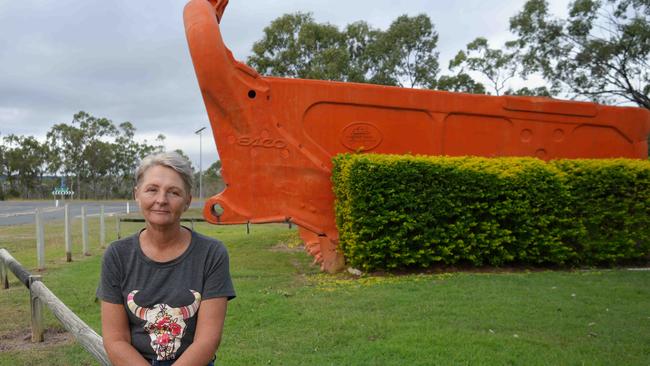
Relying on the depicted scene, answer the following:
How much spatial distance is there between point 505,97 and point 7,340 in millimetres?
7866

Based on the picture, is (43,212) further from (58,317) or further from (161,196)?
(161,196)

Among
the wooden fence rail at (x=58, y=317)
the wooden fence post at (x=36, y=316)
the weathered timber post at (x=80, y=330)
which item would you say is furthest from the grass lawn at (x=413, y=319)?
the weathered timber post at (x=80, y=330)

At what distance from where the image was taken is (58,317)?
3650 mm

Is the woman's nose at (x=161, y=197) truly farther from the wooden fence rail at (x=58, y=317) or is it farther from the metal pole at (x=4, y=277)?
the metal pole at (x=4, y=277)

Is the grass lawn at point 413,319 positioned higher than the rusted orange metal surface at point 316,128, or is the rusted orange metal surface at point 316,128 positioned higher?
the rusted orange metal surface at point 316,128

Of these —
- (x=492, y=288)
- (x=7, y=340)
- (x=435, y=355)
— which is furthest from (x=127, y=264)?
(x=492, y=288)

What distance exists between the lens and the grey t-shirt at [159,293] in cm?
193

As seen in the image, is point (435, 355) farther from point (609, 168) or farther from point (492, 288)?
point (609, 168)

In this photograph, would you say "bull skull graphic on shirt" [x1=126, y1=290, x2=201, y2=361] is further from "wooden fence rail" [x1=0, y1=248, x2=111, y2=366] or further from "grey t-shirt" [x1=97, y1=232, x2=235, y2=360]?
"wooden fence rail" [x1=0, y1=248, x2=111, y2=366]

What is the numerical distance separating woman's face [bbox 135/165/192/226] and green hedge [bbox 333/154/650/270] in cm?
561

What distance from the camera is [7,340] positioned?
16.5 feet

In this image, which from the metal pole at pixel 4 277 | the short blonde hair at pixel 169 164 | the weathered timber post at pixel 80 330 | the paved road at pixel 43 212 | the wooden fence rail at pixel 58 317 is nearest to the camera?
the short blonde hair at pixel 169 164

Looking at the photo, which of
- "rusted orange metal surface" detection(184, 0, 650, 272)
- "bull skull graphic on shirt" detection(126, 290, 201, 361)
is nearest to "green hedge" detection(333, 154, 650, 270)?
"rusted orange metal surface" detection(184, 0, 650, 272)

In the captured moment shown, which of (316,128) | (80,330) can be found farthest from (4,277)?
(80,330)
